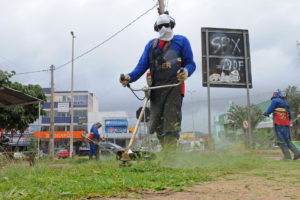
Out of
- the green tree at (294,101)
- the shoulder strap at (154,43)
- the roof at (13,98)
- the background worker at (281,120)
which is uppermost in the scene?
the green tree at (294,101)

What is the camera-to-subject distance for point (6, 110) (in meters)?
17.6

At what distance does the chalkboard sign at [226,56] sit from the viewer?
1077 centimetres

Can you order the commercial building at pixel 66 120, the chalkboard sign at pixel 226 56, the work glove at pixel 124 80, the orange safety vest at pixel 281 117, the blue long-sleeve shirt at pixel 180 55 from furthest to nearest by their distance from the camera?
the commercial building at pixel 66 120
the chalkboard sign at pixel 226 56
the orange safety vest at pixel 281 117
the blue long-sleeve shirt at pixel 180 55
the work glove at pixel 124 80

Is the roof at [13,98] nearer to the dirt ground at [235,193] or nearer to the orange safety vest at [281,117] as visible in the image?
the orange safety vest at [281,117]

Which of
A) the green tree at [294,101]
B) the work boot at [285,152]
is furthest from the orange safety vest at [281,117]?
the green tree at [294,101]

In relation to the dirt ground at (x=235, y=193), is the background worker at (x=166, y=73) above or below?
above

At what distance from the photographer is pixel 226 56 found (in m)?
11.0

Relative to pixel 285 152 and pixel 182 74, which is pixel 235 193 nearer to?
pixel 182 74

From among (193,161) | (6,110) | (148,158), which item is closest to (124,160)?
(148,158)

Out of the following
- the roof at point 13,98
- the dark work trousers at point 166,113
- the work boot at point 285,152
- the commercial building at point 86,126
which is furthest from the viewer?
the commercial building at point 86,126

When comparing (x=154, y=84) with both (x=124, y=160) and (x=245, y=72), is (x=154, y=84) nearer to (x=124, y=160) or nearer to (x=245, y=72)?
(x=124, y=160)

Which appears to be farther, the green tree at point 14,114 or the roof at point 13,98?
the green tree at point 14,114

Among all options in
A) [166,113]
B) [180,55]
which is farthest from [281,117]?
[166,113]

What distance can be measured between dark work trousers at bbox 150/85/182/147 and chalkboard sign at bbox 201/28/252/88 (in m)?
7.12
